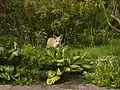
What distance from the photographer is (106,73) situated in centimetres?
579

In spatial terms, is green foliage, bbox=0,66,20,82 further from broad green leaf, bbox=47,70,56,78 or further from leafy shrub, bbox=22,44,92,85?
broad green leaf, bbox=47,70,56,78

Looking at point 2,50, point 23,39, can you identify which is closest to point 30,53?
point 2,50

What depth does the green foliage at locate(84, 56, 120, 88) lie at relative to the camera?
5.70 m

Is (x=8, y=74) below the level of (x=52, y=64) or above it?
below

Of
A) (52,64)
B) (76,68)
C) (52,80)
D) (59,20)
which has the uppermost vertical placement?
(59,20)

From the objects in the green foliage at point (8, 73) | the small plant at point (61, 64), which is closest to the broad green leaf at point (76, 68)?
the small plant at point (61, 64)

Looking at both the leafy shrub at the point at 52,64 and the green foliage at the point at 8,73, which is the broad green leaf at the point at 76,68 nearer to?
the leafy shrub at the point at 52,64

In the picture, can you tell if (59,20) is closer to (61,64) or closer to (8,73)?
(61,64)

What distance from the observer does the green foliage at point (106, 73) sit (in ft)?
18.7

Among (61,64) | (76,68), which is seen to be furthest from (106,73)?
(61,64)

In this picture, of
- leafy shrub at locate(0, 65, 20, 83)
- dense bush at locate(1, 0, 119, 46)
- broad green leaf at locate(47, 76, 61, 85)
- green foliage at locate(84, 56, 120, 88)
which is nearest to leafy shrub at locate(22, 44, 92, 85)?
broad green leaf at locate(47, 76, 61, 85)

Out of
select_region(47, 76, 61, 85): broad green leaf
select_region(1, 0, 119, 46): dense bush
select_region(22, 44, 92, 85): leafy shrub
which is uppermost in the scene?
select_region(1, 0, 119, 46): dense bush

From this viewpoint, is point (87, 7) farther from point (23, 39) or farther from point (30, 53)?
point (30, 53)

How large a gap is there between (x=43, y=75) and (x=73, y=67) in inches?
23.7
